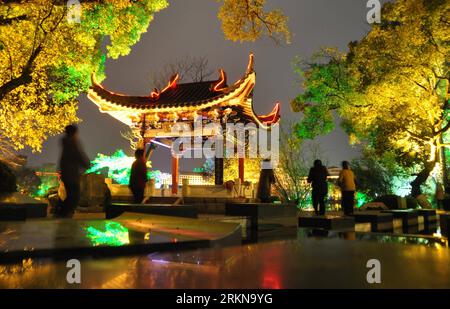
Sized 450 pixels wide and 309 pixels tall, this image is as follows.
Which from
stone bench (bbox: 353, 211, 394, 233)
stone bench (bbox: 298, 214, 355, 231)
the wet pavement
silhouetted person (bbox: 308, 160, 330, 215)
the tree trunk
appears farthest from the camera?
the tree trunk

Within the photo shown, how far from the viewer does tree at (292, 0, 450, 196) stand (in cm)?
1497

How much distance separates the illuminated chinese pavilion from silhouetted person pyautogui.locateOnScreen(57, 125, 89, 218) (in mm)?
11377

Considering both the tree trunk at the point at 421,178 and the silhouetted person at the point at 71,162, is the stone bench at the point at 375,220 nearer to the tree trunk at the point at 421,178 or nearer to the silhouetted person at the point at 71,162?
the silhouetted person at the point at 71,162

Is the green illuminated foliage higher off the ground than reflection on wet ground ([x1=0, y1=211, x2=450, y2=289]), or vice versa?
the green illuminated foliage

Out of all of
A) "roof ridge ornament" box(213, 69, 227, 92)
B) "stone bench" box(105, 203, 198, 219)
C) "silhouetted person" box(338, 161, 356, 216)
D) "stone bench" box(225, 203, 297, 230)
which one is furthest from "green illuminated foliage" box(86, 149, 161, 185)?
"stone bench" box(225, 203, 297, 230)

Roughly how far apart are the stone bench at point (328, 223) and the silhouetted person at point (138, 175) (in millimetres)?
3631

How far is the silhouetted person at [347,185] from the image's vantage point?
10.5m

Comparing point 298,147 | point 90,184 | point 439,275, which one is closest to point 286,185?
point 298,147

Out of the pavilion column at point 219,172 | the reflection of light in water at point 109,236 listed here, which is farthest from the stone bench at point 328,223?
the pavilion column at point 219,172

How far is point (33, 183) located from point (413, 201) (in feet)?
92.4

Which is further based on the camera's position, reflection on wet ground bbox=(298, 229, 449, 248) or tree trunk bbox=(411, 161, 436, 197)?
tree trunk bbox=(411, 161, 436, 197)

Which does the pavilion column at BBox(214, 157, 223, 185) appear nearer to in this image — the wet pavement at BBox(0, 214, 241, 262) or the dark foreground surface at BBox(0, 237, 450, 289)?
the wet pavement at BBox(0, 214, 241, 262)

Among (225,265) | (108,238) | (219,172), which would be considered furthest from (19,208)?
(219,172)
